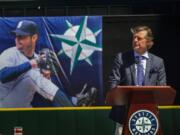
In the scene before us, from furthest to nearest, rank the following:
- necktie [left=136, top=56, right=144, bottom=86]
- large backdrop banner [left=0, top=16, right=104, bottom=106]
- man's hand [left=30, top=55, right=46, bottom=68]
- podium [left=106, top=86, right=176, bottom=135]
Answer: man's hand [left=30, top=55, right=46, bottom=68] < large backdrop banner [left=0, top=16, right=104, bottom=106] < necktie [left=136, top=56, right=144, bottom=86] < podium [left=106, top=86, right=176, bottom=135]

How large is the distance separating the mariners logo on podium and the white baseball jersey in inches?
279

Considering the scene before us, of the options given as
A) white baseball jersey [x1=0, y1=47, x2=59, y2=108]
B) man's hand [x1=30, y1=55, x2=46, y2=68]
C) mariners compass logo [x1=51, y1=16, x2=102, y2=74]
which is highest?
mariners compass logo [x1=51, y1=16, x2=102, y2=74]

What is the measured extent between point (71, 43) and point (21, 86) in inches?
62.8

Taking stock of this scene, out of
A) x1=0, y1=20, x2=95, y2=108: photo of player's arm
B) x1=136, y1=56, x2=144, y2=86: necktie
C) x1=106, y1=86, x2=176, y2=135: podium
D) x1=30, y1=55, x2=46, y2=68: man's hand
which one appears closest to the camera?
x1=106, y1=86, x2=176, y2=135: podium

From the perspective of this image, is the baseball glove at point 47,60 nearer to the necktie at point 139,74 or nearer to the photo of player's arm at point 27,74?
the photo of player's arm at point 27,74

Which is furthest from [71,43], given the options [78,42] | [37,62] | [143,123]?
[143,123]

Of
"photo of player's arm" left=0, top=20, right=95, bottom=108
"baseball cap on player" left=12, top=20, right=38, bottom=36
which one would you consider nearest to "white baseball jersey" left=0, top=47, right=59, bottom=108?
"photo of player's arm" left=0, top=20, right=95, bottom=108

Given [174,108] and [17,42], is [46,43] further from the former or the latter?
[174,108]

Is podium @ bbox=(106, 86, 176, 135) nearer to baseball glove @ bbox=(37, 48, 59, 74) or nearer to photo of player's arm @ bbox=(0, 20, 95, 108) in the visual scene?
photo of player's arm @ bbox=(0, 20, 95, 108)

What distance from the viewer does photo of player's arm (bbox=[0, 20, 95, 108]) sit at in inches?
511

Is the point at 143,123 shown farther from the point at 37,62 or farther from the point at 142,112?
the point at 37,62

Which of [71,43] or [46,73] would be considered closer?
[46,73]

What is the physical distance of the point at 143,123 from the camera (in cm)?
604

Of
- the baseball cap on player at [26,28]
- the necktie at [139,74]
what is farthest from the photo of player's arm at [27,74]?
the necktie at [139,74]
